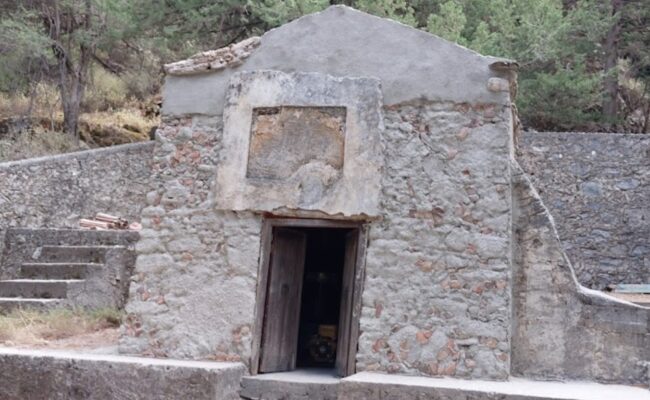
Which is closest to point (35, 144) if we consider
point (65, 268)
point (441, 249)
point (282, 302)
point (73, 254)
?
point (73, 254)

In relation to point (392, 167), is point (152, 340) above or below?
below

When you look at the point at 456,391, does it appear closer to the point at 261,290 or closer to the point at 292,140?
the point at 261,290

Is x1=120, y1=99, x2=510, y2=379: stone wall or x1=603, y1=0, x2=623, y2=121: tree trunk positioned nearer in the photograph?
x1=120, y1=99, x2=510, y2=379: stone wall

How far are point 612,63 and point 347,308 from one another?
14.9 meters

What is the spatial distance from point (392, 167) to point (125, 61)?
18.6 metres

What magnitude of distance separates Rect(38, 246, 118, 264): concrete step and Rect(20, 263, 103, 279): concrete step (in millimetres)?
359

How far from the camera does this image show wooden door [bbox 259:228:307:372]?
8.09m

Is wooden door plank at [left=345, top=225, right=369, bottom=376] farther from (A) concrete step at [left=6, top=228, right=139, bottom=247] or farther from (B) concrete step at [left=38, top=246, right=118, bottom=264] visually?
(A) concrete step at [left=6, top=228, right=139, bottom=247]

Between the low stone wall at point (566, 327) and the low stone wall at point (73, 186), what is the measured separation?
886 cm

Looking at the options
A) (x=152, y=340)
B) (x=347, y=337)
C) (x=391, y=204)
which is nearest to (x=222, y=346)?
(x=152, y=340)

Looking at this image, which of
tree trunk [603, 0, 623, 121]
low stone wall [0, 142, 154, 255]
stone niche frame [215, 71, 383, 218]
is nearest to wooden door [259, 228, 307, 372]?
stone niche frame [215, 71, 383, 218]

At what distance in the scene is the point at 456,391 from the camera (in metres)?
6.57

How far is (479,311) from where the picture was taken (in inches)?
293

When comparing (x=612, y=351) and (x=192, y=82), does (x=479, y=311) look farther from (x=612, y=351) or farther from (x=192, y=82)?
(x=192, y=82)
